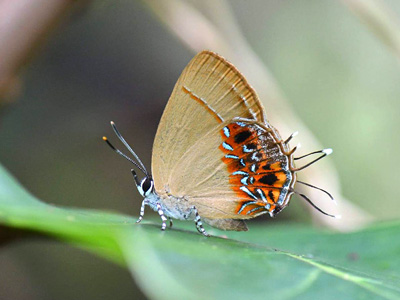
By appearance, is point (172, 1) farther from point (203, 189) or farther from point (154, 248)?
point (154, 248)

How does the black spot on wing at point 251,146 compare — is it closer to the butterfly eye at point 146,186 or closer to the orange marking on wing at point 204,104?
the orange marking on wing at point 204,104

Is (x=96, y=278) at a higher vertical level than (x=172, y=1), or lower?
lower

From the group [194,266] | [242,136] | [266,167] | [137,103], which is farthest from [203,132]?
[137,103]

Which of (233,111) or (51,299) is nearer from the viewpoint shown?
(233,111)

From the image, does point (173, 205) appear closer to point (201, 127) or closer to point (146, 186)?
point (146, 186)

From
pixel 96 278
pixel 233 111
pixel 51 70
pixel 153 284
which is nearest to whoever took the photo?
pixel 153 284

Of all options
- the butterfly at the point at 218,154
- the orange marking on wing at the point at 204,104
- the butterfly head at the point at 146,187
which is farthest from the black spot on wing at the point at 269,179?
the butterfly head at the point at 146,187

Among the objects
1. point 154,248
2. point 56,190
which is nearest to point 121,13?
point 56,190
